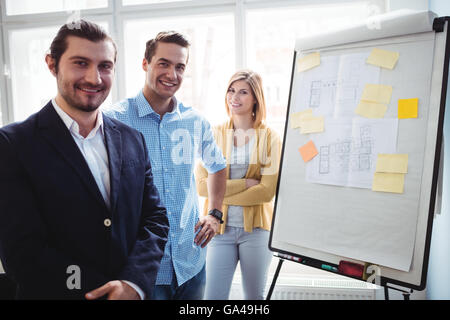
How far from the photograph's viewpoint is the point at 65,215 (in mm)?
980

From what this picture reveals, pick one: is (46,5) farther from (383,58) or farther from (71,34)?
(383,58)

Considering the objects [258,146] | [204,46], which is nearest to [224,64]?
[204,46]

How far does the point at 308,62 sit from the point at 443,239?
1.19 m

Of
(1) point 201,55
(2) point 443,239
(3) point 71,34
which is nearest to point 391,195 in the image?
(2) point 443,239

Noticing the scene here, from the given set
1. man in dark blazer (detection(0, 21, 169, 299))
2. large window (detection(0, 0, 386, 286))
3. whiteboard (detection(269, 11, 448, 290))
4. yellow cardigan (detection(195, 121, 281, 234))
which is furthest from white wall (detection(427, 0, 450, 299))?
man in dark blazer (detection(0, 21, 169, 299))

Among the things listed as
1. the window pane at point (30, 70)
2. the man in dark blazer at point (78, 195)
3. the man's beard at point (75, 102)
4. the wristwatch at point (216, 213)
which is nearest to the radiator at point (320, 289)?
the wristwatch at point (216, 213)

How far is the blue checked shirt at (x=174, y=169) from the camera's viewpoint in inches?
54.6

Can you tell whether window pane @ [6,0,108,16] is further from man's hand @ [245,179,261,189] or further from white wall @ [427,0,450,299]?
white wall @ [427,0,450,299]

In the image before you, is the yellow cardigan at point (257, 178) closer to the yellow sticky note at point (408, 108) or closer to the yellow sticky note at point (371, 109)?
the yellow sticky note at point (371, 109)

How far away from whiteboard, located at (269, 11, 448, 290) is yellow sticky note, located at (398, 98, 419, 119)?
2cm

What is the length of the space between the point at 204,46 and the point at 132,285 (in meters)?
1.81
